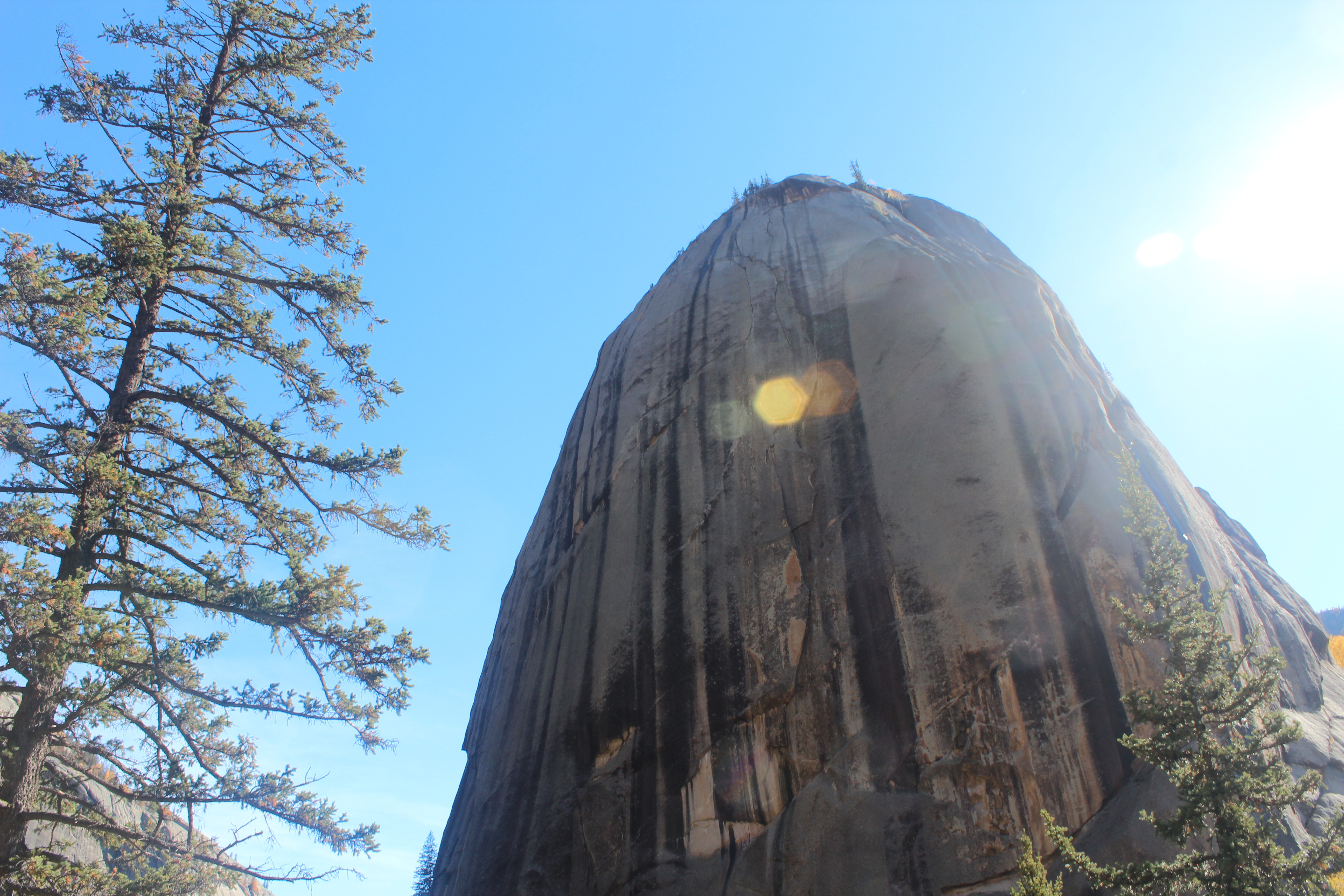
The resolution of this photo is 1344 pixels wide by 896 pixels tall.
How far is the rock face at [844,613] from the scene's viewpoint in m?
8.25

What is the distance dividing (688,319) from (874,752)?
25.3 ft

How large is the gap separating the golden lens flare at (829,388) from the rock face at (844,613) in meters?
0.05

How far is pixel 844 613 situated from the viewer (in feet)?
31.4

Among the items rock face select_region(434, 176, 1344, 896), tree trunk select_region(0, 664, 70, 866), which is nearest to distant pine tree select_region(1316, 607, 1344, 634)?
rock face select_region(434, 176, 1344, 896)

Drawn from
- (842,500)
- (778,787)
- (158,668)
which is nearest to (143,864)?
(158,668)

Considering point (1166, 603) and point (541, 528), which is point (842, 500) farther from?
point (541, 528)

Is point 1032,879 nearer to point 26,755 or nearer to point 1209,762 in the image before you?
point 1209,762

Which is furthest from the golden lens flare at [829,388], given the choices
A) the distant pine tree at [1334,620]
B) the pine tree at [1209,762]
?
the distant pine tree at [1334,620]

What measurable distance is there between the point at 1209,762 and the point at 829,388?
6257 mm

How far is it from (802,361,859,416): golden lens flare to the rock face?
0.17 ft

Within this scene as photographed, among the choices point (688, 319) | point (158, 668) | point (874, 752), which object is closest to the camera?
point (874, 752)

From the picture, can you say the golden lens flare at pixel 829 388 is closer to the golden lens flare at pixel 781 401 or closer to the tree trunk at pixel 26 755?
the golden lens flare at pixel 781 401

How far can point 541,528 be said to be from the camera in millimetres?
14094

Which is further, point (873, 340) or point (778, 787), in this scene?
point (873, 340)
